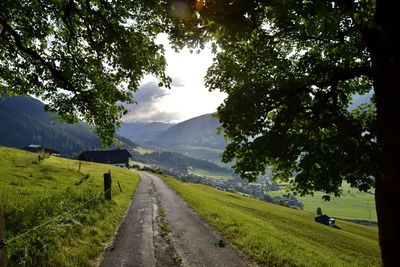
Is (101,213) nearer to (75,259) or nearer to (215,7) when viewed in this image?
(75,259)

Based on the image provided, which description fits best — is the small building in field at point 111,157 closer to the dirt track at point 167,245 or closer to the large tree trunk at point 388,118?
the dirt track at point 167,245

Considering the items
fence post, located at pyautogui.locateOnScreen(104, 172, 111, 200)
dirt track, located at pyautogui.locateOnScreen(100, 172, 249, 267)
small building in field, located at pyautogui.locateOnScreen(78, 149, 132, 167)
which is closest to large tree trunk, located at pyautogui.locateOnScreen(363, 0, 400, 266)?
dirt track, located at pyautogui.locateOnScreen(100, 172, 249, 267)

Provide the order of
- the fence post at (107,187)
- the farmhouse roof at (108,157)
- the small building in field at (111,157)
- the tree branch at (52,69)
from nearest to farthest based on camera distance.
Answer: the tree branch at (52,69), the fence post at (107,187), the small building in field at (111,157), the farmhouse roof at (108,157)

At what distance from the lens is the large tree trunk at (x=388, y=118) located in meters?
10.5

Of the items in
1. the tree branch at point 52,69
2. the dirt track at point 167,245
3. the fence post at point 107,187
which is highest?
the tree branch at point 52,69

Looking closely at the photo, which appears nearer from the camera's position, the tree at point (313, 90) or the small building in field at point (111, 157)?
the tree at point (313, 90)

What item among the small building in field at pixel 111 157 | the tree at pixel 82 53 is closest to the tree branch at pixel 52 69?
the tree at pixel 82 53

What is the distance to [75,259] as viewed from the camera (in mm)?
12172

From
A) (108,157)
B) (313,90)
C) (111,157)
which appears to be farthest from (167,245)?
(108,157)

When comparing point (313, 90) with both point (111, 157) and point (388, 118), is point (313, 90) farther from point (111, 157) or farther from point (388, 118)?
point (111, 157)

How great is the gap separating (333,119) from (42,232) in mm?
12202

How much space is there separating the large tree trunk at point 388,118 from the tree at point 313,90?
33mm

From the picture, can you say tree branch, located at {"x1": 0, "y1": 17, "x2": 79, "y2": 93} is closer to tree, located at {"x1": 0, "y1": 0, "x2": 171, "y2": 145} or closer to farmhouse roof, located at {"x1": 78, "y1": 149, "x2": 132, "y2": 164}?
tree, located at {"x1": 0, "y1": 0, "x2": 171, "y2": 145}

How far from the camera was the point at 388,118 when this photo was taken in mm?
10836
